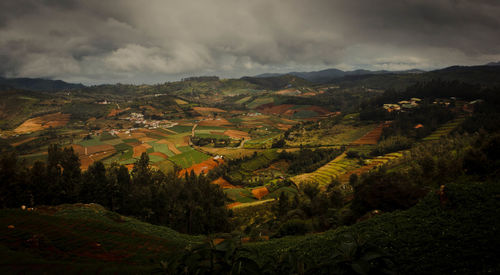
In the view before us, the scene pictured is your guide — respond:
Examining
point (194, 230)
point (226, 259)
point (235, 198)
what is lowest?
point (235, 198)

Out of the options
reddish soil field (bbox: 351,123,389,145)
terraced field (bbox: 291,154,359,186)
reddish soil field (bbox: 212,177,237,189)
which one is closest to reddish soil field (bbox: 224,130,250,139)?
reddish soil field (bbox: 212,177,237,189)

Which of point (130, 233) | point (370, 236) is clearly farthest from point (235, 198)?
point (370, 236)

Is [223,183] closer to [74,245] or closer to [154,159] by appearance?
[154,159]

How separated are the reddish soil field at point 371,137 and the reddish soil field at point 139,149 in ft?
426

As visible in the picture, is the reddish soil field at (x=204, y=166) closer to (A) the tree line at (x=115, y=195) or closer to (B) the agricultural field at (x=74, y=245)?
(A) the tree line at (x=115, y=195)

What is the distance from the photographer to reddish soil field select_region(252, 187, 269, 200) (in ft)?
278

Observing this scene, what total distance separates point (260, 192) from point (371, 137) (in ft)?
288

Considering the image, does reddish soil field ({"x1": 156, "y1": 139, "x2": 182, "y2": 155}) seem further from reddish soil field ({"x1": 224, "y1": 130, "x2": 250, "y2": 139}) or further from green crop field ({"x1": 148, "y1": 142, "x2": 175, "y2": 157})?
reddish soil field ({"x1": 224, "y1": 130, "x2": 250, "y2": 139})

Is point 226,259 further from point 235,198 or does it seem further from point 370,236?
point 235,198

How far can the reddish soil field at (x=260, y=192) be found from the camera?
84625 millimetres

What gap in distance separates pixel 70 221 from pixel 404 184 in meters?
37.4

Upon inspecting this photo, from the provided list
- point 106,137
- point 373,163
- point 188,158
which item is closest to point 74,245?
point 373,163

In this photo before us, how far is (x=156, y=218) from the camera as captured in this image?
46750mm

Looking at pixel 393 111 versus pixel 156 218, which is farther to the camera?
pixel 393 111
